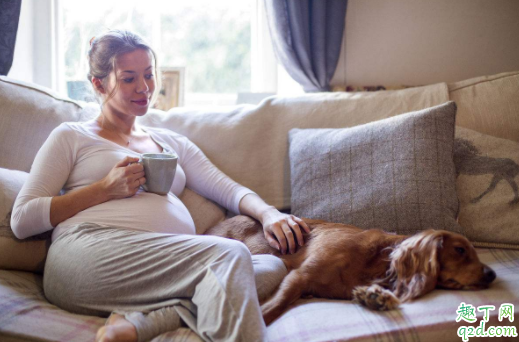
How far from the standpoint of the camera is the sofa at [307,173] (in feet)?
4.10

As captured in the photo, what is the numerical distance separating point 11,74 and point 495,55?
8.74 ft

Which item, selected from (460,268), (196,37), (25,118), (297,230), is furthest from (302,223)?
(196,37)

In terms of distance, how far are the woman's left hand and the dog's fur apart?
3cm

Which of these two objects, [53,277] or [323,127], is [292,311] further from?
[323,127]

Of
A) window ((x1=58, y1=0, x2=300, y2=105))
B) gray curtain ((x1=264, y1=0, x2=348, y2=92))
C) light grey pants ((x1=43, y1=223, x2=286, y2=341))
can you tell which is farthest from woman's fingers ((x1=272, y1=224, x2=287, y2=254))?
window ((x1=58, y1=0, x2=300, y2=105))

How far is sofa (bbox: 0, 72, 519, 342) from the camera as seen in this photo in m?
1.25

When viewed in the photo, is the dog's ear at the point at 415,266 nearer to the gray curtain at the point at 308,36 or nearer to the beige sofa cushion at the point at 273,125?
the beige sofa cushion at the point at 273,125

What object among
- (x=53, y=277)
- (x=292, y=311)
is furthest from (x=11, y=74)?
(x=292, y=311)

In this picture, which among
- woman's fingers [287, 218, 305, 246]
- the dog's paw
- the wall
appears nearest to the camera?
the dog's paw

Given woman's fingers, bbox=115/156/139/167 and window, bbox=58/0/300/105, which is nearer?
woman's fingers, bbox=115/156/139/167

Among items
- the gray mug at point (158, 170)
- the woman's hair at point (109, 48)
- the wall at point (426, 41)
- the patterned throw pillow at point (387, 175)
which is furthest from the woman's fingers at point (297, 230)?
the wall at point (426, 41)

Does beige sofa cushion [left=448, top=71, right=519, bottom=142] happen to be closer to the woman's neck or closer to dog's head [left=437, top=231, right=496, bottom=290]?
dog's head [left=437, top=231, right=496, bottom=290]

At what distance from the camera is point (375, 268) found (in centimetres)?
157

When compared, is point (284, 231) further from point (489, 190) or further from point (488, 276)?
point (489, 190)
